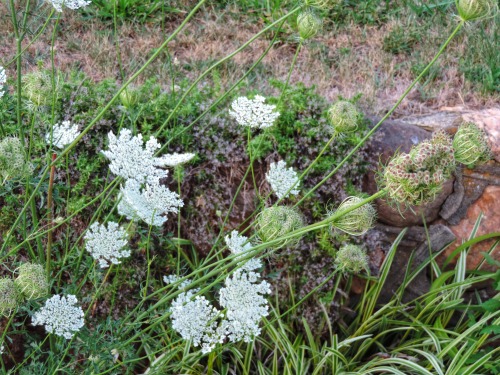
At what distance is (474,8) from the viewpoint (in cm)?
158

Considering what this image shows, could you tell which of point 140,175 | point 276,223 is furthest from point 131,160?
point 276,223

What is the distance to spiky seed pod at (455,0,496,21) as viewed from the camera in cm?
158

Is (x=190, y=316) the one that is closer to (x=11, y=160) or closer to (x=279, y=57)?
(x=11, y=160)

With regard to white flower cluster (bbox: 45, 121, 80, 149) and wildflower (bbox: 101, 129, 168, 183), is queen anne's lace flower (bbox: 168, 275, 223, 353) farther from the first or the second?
white flower cluster (bbox: 45, 121, 80, 149)

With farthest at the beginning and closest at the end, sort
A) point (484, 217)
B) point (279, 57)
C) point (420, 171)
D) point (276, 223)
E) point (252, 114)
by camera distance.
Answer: point (279, 57) < point (484, 217) < point (252, 114) < point (276, 223) < point (420, 171)

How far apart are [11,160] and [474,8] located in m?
1.10

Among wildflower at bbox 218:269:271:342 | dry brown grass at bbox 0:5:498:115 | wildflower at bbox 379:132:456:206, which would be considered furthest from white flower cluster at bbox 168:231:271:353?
dry brown grass at bbox 0:5:498:115

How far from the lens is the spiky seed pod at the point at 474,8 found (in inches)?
62.1

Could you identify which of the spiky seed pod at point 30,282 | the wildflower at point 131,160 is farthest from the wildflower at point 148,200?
the spiky seed pod at point 30,282

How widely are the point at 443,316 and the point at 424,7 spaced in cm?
220

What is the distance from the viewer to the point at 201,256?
2975 mm

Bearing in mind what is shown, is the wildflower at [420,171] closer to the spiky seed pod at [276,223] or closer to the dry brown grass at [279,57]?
the spiky seed pod at [276,223]

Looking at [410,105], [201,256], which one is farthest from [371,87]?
[201,256]

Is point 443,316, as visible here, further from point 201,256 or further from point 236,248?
point 236,248
